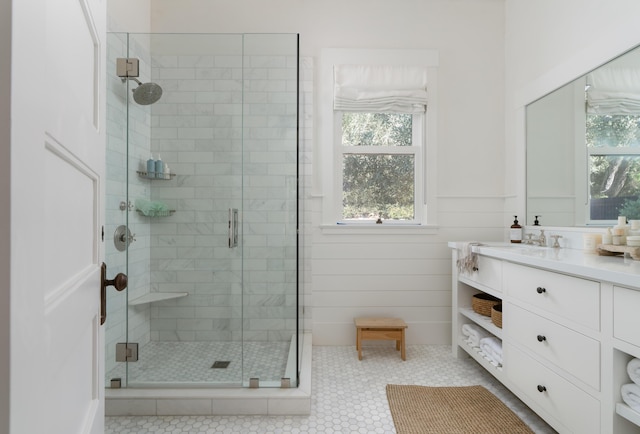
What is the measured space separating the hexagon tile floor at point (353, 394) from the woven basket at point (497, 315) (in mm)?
420

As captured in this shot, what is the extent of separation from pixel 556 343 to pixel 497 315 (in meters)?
0.55

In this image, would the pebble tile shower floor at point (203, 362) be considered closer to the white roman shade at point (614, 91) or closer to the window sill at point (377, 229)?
the window sill at point (377, 229)

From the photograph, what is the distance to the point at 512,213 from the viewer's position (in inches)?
115

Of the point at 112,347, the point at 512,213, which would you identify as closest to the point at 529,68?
the point at 512,213

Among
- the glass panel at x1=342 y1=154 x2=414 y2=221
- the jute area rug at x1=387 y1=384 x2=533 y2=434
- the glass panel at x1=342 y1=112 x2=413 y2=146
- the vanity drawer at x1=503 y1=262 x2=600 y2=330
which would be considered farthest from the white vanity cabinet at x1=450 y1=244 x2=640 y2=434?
the glass panel at x1=342 y1=112 x2=413 y2=146

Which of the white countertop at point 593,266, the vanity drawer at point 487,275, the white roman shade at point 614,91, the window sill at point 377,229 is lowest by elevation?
the vanity drawer at point 487,275

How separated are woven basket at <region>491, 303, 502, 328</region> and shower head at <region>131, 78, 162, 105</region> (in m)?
2.44

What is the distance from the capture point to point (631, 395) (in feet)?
4.16

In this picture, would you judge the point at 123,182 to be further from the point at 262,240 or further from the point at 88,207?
the point at 88,207

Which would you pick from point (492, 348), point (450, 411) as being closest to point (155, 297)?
point (450, 411)

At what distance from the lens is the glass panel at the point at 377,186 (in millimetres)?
3066

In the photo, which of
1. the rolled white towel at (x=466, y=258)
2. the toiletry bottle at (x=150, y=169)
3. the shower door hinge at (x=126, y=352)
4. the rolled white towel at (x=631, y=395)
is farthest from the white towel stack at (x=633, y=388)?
the toiletry bottle at (x=150, y=169)

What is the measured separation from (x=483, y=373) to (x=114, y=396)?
7.43 feet

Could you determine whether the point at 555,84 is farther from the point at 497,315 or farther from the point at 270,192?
the point at 270,192
